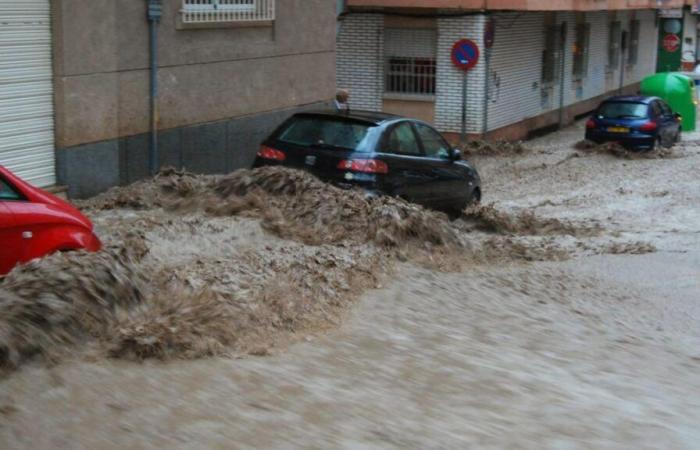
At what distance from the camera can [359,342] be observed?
295 inches

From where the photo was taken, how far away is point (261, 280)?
8.53m

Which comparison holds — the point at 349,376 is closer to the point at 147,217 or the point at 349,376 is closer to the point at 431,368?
the point at 431,368

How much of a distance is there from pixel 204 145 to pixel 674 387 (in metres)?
10.3

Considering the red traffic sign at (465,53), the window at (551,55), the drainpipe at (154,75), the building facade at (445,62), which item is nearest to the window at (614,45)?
A: the window at (551,55)

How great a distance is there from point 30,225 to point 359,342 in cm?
253

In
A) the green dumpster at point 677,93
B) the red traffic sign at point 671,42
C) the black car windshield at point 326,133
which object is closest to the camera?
the black car windshield at point 326,133

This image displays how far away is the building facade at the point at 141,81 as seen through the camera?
1312 centimetres

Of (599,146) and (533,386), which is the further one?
(599,146)

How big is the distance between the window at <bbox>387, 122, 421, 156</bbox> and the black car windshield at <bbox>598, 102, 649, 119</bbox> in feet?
39.7

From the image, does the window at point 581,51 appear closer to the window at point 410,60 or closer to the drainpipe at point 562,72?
the drainpipe at point 562,72

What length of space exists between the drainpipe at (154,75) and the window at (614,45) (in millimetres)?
24736

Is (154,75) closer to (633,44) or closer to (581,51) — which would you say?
(581,51)

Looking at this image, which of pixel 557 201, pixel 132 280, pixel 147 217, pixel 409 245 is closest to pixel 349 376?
pixel 132 280

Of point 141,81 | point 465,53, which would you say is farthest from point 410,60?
point 141,81
